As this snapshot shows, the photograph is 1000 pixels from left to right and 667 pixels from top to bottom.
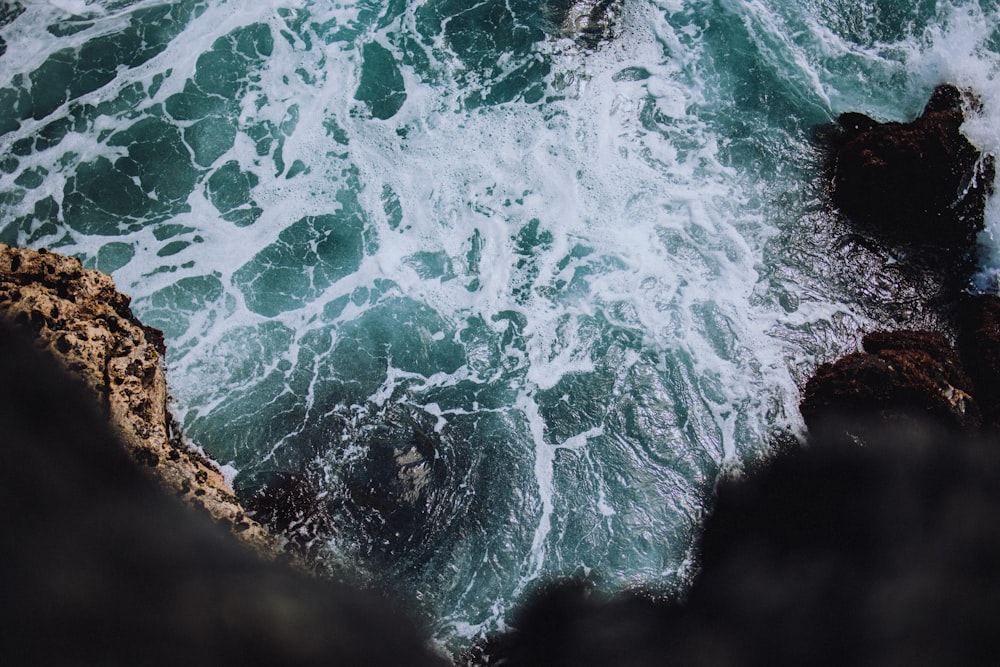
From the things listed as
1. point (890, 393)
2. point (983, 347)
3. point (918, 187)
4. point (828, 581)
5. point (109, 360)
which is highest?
point (109, 360)

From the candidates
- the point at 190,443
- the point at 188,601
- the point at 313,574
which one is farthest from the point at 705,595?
the point at 190,443

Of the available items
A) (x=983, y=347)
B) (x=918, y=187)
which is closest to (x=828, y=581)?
(x=983, y=347)

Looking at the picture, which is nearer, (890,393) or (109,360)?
(109,360)

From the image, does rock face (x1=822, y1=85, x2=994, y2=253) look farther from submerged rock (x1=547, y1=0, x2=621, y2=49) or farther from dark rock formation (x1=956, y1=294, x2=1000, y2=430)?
submerged rock (x1=547, y1=0, x2=621, y2=49)

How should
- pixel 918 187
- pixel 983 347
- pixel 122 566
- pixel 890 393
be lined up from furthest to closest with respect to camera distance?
pixel 918 187, pixel 983 347, pixel 890 393, pixel 122 566

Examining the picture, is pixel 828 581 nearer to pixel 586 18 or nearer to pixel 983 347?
pixel 983 347

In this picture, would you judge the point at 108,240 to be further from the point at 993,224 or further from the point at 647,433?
the point at 993,224
